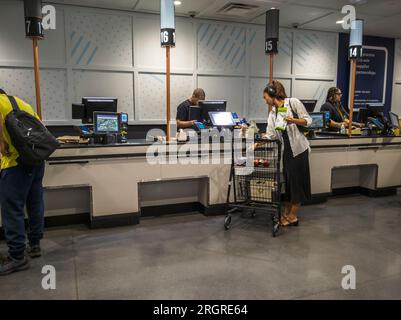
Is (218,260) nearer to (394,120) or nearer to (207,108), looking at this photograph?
(207,108)

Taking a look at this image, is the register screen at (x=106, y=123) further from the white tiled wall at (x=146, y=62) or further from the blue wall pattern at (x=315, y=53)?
the blue wall pattern at (x=315, y=53)

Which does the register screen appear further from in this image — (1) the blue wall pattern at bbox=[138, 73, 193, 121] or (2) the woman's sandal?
(1) the blue wall pattern at bbox=[138, 73, 193, 121]

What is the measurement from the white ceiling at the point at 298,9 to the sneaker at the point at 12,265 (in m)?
4.57

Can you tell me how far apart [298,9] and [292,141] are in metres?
3.53

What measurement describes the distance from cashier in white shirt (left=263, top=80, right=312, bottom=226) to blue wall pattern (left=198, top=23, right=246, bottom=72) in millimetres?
3365

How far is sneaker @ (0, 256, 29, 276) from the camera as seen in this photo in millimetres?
2959

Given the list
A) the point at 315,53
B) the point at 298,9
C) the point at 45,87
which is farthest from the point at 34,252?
the point at 315,53

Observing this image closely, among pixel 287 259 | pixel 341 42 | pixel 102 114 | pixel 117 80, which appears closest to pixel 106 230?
pixel 102 114

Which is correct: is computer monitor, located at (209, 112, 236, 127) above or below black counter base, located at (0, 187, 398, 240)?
above

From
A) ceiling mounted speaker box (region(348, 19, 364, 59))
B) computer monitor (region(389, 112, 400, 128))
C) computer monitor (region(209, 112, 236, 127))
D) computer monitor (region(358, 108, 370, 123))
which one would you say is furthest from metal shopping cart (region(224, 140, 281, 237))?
computer monitor (region(358, 108, 370, 123))

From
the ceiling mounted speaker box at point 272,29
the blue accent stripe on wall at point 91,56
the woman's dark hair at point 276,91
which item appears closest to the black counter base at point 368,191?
the woman's dark hair at point 276,91

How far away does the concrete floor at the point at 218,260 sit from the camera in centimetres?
270
